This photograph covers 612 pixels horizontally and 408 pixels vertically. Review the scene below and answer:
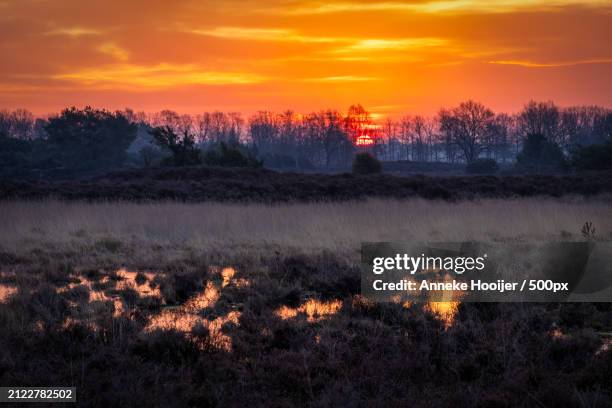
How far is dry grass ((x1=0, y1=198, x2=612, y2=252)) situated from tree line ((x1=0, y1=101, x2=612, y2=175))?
856 inches

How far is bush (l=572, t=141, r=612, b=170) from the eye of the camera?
149ft

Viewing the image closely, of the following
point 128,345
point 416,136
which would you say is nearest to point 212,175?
point 128,345

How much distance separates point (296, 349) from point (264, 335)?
623mm

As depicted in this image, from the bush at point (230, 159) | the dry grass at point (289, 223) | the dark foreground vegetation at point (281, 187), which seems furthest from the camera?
the bush at point (230, 159)

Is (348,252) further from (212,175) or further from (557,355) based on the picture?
(212,175)

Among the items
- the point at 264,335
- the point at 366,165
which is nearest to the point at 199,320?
the point at 264,335

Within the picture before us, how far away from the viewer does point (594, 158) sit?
1822 inches

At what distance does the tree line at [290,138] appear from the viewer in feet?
184

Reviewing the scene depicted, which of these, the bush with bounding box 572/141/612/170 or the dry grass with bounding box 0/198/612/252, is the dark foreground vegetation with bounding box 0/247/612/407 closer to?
the dry grass with bounding box 0/198/612/252

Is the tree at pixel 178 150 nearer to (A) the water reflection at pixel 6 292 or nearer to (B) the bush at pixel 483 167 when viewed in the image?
(A) the water reflection at pixel 6 292

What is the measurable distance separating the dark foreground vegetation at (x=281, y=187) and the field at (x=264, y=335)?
12.1 m

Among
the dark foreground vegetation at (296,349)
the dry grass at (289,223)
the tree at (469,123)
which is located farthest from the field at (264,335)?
the tree at (469,123)

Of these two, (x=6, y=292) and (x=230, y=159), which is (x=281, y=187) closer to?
(x=230, y=159)

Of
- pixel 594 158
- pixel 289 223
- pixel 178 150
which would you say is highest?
pixel 178 150
